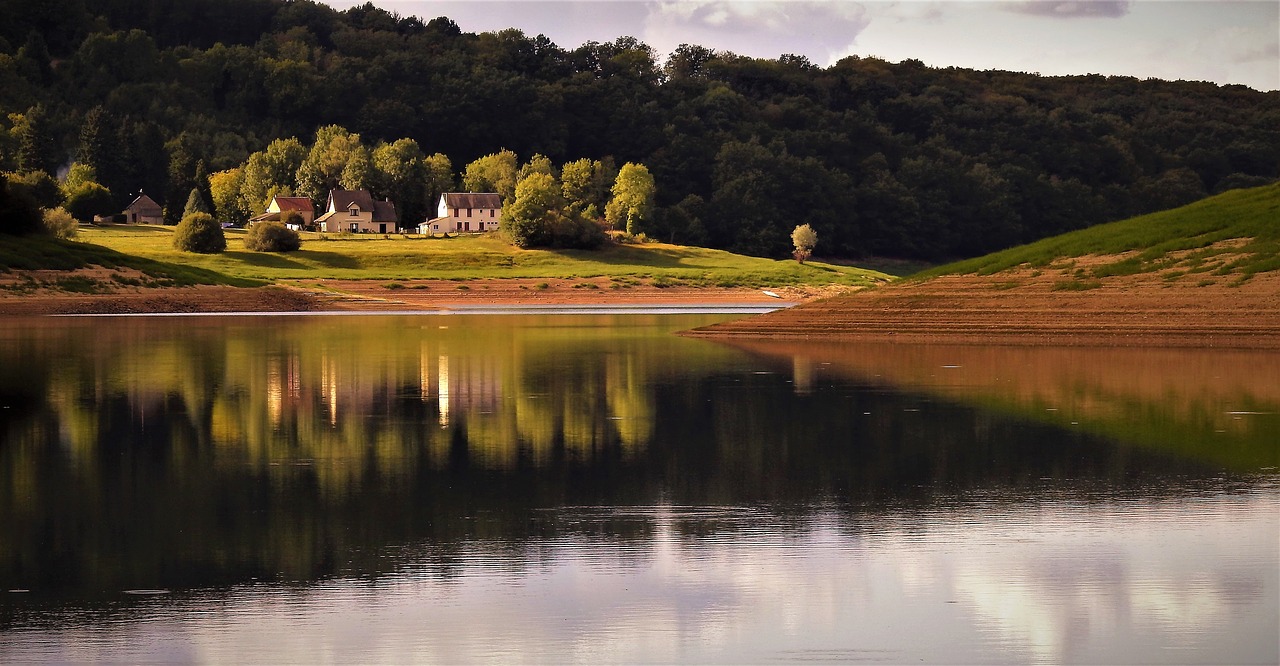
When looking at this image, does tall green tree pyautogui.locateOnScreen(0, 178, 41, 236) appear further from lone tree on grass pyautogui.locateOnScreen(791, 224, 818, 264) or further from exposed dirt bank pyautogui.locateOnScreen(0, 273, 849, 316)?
lone tree on grass pyautogui.locateOnScreen(791, 224, 818, 264)

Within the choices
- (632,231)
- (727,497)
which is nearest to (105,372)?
(727,497)

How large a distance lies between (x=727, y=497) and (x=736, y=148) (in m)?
170

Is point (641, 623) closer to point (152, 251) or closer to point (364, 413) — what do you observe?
point (364, 413)

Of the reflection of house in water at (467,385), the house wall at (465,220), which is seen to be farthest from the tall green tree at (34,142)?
the reflection of house in water at (467,385)

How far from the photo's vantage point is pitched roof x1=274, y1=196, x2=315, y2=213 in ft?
474

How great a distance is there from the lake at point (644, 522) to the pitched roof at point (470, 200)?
12258cm

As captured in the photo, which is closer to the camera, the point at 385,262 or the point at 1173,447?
the point at 1173,447

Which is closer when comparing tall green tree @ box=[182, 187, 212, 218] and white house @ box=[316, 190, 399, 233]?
white house @ box=[316, 190, 399, 233]

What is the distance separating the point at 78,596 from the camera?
39.2 feet

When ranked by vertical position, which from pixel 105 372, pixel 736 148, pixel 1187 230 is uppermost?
pixel 736 148

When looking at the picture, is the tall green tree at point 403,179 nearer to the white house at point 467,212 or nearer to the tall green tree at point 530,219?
the white house at point 467,212

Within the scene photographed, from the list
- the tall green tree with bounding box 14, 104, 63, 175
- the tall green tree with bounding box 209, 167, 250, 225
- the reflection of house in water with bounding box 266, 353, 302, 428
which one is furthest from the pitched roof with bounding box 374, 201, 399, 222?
the reflection of house in water with bounding box 266, 353, 302, 428

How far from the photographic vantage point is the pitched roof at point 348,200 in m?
142

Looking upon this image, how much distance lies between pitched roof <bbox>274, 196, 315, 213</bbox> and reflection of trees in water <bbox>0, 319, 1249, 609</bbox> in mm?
113304
